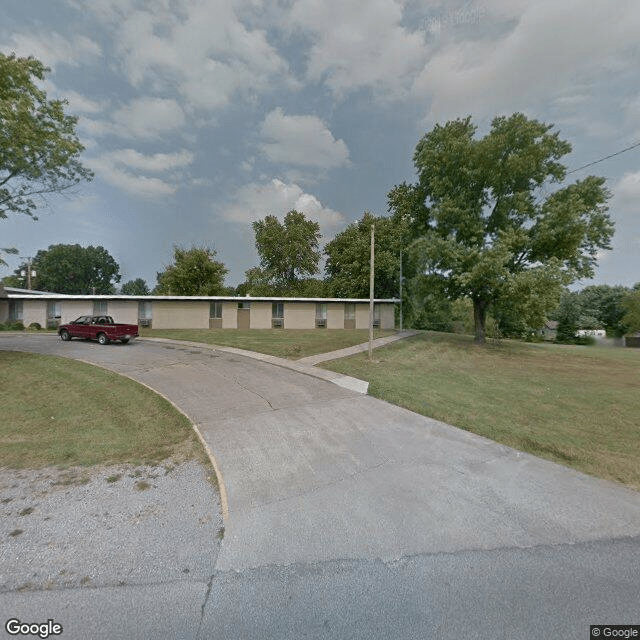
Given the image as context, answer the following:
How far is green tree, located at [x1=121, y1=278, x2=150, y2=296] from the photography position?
284 ft

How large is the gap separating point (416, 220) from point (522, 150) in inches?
281

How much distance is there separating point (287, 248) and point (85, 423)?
35864mm

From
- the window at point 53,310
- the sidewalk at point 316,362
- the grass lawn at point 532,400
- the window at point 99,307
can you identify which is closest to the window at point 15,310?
the window at point 53,310

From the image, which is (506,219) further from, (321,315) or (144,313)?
(144,313)

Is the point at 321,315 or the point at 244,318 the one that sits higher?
the point at 321,315

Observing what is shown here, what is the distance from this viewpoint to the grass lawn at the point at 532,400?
509 centimetres

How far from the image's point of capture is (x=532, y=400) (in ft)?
26.9

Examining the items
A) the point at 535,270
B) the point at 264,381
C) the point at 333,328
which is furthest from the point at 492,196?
the point at 264,381

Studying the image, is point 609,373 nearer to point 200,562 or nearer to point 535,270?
point 535,270

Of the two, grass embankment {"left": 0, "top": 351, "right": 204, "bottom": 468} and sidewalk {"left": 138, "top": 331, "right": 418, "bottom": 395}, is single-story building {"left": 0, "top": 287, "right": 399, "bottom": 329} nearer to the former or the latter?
sidewalk {"left": 138, "top": 331, "right": 418, "bottom": 395}

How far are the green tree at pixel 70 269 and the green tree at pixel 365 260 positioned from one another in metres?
54.6

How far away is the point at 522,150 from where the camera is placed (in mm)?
17641

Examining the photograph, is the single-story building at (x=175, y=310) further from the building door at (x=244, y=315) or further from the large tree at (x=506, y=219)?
the large tree at (x=506, y=219)

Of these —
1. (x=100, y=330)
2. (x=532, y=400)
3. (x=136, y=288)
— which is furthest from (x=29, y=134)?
(x=136, y=288)
